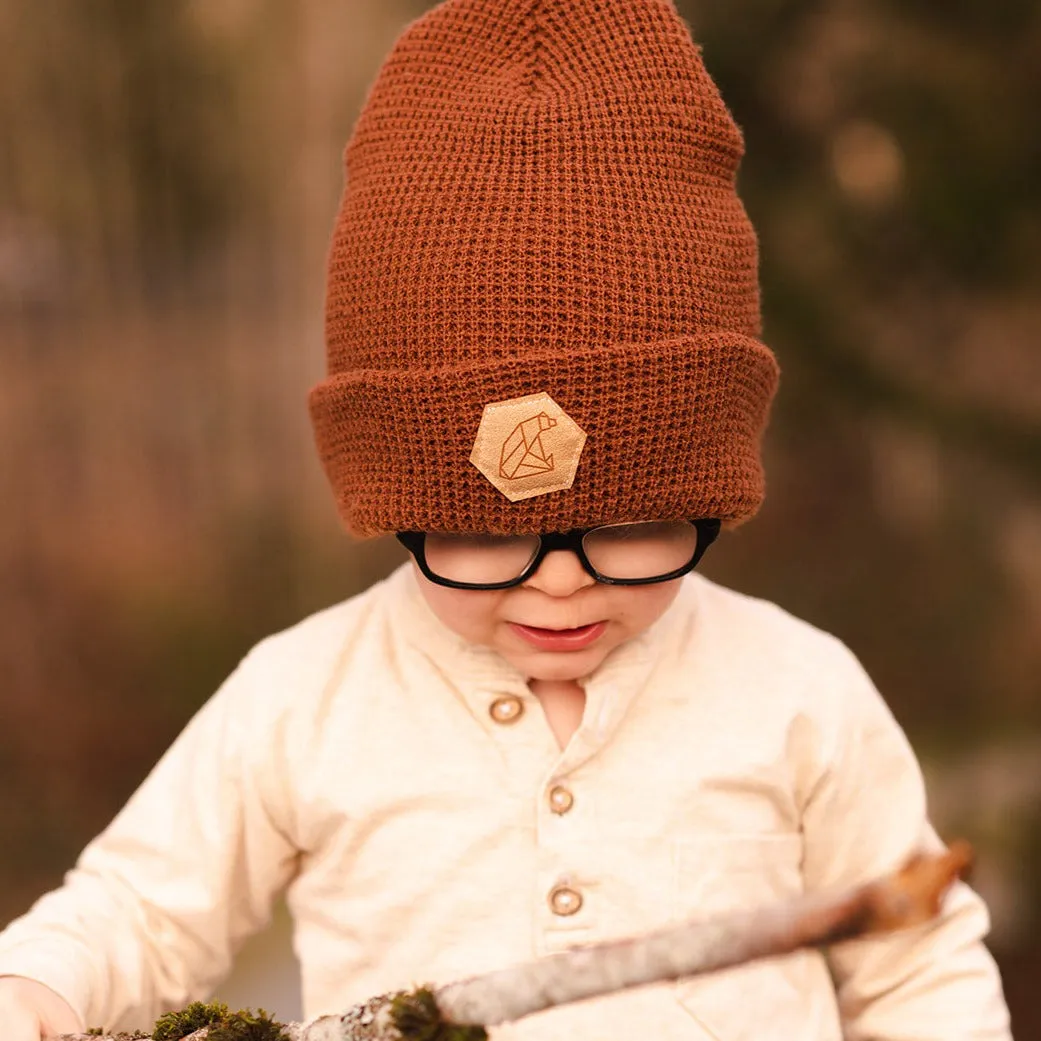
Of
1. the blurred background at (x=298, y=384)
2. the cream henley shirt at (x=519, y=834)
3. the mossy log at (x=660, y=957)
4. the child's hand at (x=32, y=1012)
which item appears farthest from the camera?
the blurred background at (x=298, y=384)

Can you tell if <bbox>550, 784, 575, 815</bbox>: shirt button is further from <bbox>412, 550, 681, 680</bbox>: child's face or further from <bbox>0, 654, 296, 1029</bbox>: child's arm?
<bbox>0, 654, 296, 1029</bbox>: child's arm

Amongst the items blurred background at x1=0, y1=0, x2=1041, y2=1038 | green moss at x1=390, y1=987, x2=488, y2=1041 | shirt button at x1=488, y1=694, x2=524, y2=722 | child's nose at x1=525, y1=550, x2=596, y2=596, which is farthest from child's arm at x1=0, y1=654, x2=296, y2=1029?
blurred background at x1=0, y1=0, x2=1041, y2=1038

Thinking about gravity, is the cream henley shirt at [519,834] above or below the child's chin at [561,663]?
below

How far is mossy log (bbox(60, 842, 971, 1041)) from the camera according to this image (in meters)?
0.47

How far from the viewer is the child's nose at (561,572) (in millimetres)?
805

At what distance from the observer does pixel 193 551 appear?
2.14 m

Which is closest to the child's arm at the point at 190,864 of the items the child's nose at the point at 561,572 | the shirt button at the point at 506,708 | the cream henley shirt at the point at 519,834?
the cream henley shirt at the point at 519,834

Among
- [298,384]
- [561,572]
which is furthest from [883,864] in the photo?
[298,384]

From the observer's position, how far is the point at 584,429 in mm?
779

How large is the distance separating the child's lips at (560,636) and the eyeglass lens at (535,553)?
0.15 feet

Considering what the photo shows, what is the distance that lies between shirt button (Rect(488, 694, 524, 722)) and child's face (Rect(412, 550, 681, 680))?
0.03 meters

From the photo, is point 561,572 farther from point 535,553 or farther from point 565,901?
point 565,901

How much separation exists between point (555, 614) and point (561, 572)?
0.03m

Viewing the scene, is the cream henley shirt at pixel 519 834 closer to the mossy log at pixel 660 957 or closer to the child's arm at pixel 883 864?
the child's arm at pixel 883 864
